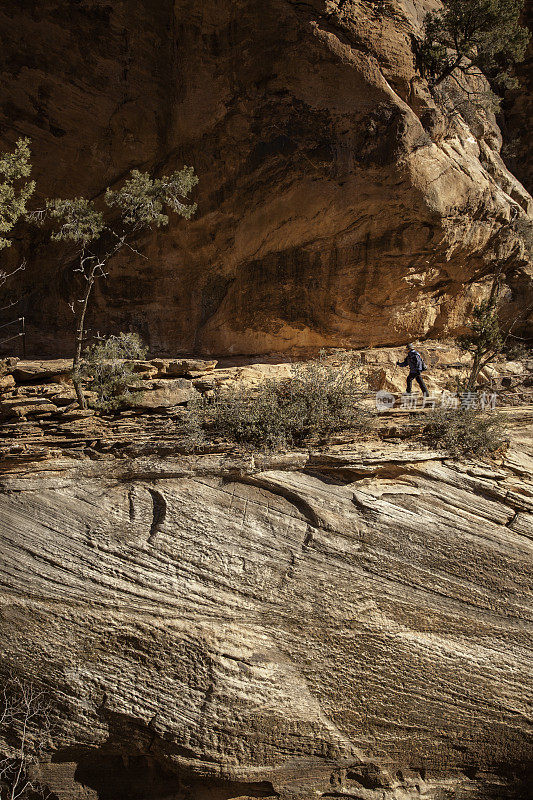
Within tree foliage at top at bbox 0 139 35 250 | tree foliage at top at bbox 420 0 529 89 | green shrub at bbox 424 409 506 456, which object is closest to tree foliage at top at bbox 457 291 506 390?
green shrub at bbox 424 409 506 456

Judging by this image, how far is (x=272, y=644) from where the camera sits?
5051 millimetres

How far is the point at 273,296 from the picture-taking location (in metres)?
9.00

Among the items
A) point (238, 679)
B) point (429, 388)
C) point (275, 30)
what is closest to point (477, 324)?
point (429, 388)

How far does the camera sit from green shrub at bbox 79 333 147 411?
6.75 meters

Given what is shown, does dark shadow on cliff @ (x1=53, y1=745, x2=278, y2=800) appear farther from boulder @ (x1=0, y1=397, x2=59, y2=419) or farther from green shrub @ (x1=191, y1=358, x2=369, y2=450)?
boulder @ (x1=0, y1=397, x2=59, y2=419)

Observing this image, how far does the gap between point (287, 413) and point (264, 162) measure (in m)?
5.19

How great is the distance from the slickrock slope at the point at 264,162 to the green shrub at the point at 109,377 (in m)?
2.36

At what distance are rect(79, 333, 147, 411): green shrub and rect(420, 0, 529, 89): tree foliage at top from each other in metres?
8.51

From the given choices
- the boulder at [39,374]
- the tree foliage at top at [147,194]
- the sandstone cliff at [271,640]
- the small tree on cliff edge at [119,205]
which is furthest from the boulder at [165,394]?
the tree foliage at top at [147,194]

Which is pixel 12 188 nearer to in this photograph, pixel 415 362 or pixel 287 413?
pixel 287 413

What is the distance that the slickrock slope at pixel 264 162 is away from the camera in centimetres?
834

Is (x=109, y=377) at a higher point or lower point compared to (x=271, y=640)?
higher

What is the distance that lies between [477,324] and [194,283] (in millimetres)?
5765

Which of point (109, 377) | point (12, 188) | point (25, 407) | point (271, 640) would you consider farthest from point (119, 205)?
point (271, 640)
